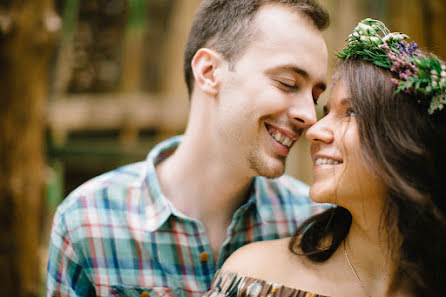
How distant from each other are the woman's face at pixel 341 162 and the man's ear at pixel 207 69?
532 mm

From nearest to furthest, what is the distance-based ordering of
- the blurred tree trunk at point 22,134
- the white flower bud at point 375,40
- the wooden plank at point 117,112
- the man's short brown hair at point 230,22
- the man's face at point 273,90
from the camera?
the white flower bud at point 375,40 → the man's face at point 273,90 → the man's short brown hair at point 230,22 → the blurred tree trunk at point 22,134 → the wooden plank at point 117,112

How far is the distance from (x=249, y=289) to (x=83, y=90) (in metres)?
3.44

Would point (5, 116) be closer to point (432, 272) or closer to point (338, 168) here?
point (338, 168)

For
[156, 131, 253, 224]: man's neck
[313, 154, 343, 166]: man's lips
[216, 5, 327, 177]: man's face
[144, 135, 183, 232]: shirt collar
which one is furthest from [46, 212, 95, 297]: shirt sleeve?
[313, 154, 343, 166]: man's lips

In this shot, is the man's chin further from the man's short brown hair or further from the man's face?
the man's short brown hair

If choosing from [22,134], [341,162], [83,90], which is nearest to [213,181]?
[341,162]

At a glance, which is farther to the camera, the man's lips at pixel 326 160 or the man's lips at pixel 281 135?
the man's lips at pixel 281 135

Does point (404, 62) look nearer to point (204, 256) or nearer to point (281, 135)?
point (281, 135)

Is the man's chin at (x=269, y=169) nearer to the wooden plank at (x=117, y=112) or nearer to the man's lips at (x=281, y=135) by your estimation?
the man's lips at (x=281, y=135)

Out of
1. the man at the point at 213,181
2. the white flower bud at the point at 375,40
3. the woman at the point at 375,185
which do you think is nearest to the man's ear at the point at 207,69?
the man at the point at 213,181

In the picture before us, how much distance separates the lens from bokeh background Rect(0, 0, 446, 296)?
2.34m

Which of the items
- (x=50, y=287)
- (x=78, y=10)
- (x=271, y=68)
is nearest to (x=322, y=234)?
(x=271, y=68)

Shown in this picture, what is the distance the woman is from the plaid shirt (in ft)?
0.82

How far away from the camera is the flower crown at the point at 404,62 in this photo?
4.63 ft
